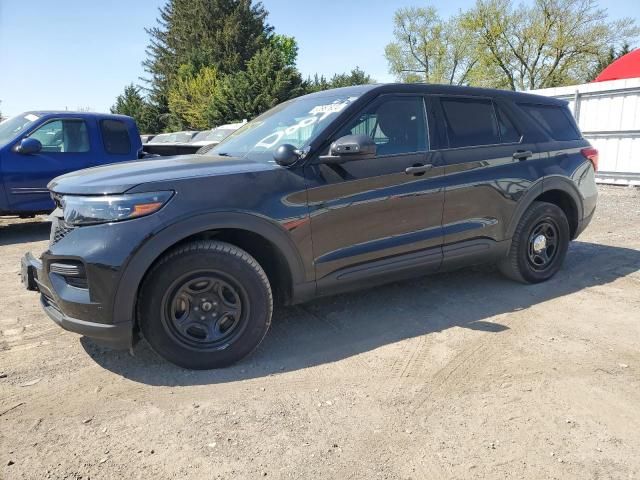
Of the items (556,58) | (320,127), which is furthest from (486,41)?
(320,127)

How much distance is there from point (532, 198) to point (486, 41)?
3779 cm

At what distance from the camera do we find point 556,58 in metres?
35.7

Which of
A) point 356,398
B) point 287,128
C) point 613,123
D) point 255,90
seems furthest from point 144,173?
point 255,90

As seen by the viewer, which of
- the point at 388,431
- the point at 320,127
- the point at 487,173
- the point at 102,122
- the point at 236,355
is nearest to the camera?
the point at 388,431

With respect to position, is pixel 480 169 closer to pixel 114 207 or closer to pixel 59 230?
pixel 114 207

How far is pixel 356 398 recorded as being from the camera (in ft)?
9.09

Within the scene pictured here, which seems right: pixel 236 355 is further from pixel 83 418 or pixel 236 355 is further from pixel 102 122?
pixel 102 122

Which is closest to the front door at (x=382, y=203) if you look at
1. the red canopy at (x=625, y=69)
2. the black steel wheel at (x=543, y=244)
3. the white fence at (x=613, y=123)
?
the black steel wheel at (x=543, y=244)

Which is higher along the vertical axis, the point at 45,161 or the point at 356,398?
the point at 45,161

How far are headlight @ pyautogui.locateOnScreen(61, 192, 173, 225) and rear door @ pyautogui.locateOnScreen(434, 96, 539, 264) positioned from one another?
2206 mm

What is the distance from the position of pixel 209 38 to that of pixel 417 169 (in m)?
43.6

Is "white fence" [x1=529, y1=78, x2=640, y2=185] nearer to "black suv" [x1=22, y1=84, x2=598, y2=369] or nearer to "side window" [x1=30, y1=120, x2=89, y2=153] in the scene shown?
"black suv" [x1=22, y1=84, x2=598, y2=369]

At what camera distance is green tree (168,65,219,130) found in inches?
1460

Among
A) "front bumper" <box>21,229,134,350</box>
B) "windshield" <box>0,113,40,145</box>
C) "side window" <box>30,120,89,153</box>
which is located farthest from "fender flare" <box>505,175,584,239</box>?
"windshield" <box>0,113,40,145</box>
